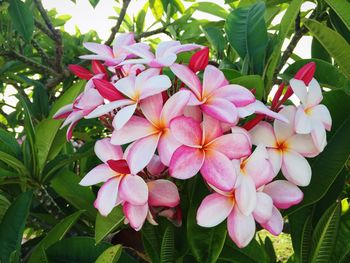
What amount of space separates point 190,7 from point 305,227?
134 cm

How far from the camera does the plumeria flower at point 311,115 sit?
625 millimetres

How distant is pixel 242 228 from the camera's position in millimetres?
598

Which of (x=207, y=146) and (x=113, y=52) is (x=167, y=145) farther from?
(x=113, y=52)

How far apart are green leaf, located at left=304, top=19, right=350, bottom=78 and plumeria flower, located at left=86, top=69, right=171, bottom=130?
0.35 meters

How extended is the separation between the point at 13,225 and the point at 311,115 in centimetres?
55

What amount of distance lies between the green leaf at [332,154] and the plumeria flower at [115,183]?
28cm

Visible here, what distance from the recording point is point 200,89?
2.08 ft

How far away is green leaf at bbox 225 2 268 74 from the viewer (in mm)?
855

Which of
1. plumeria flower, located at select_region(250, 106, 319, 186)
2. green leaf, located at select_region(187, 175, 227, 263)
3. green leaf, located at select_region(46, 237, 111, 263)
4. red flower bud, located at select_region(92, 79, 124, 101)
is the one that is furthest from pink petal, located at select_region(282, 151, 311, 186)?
green leaf, located at select_region(46, 237, 111, 263)

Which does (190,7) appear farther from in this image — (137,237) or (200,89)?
Answer: (200,89)

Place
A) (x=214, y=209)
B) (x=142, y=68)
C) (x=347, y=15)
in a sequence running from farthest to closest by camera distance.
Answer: (x=347, y=15) < (x=142, y=68) < (x=214, y=209)

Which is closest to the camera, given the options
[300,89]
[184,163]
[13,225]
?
[184,163]

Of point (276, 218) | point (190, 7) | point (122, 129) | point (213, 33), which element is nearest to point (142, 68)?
point (122, 129)

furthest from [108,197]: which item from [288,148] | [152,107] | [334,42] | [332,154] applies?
[334,42]
